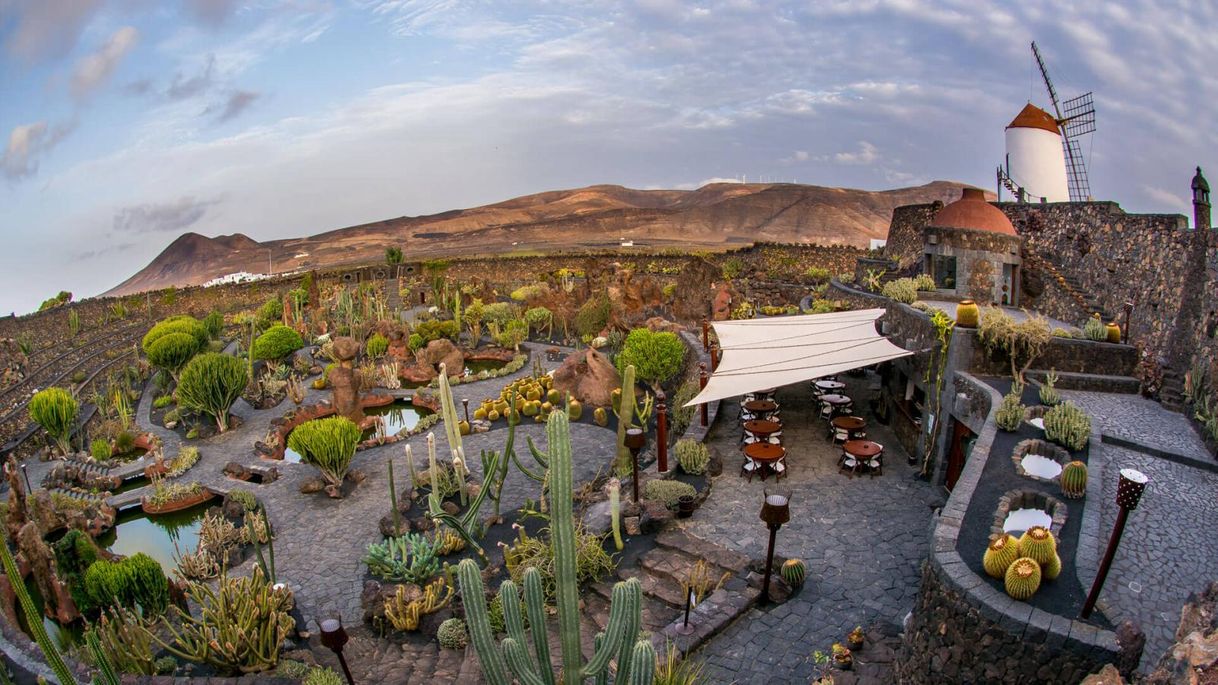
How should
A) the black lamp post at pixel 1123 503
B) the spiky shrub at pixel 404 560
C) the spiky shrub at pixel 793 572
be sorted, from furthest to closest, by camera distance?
the spiky shrub at pixel 404 560
the spiky shrub at pixel 793 572
the black lamp post at pixel 1123 503

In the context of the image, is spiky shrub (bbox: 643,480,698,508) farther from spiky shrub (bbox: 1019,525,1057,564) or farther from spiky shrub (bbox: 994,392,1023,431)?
spiky shrub (bbox: 1019,525,1057,564)

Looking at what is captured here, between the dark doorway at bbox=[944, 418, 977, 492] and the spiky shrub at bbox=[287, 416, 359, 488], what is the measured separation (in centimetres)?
999

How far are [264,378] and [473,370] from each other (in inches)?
234

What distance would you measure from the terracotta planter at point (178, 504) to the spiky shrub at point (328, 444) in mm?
2060

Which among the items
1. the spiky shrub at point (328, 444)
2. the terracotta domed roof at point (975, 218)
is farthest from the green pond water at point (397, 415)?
the terracotta domed roof at point (975, 218)

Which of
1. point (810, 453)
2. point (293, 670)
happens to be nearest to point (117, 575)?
point (293, 670)

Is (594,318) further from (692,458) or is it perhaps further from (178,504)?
(178,504)

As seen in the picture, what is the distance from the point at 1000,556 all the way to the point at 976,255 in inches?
499

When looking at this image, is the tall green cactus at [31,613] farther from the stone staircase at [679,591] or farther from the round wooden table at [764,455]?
the round wooden table at [764,455]

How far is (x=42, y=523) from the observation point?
10.5 m

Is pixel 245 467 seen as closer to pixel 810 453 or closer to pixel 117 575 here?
pixel 117 575

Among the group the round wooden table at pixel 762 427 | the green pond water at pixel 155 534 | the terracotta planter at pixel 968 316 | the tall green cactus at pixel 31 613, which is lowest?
the green pond water at pixel 155 534

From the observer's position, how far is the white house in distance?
24.5 meters

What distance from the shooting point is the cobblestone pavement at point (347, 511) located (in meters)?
7.64
